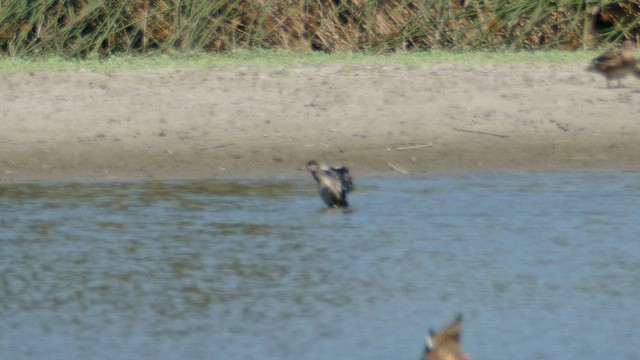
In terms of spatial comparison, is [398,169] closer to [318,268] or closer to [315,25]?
[318,268]

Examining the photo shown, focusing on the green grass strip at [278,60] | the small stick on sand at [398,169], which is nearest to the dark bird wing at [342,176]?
the small stick on sand at [398,169]

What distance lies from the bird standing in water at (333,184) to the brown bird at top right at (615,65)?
9.41 ft

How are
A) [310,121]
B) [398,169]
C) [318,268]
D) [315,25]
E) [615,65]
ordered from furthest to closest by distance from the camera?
1. [315,25]
2. [615,65]
3. [310,121]
4. [398,169]
5. [318,268]

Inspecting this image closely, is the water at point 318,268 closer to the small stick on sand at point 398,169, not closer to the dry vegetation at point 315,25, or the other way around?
the small stick on sand at point 398,169

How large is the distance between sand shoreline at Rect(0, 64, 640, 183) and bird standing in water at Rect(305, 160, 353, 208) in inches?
53.9

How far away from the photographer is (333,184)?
29.5ft

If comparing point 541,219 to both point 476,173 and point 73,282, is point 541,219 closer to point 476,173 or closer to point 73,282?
point 476,173

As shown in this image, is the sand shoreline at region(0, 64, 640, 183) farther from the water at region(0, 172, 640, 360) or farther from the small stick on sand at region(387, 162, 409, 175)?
the water at region(0, 172, 640, 360)

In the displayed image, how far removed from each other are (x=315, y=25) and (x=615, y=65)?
10.7 ft

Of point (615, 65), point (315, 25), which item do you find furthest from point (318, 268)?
point (315, 25)

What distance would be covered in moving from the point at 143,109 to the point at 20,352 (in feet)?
17.1

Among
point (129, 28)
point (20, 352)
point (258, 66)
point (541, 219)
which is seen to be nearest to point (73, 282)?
point (20, 352)

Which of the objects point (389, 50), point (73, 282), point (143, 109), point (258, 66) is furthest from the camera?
point (389, 50)

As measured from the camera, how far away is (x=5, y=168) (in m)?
10.4
